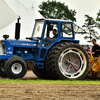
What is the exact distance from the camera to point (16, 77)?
29.0 feet

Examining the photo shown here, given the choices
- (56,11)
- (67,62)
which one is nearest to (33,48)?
(67,62)

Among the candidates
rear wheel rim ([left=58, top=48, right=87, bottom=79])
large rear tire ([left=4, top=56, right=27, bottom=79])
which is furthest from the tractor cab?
large rear tire ([left=4, top=56, right=27, bottom=79])

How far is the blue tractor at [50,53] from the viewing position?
9141mm

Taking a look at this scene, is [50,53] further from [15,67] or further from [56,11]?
[56,11]

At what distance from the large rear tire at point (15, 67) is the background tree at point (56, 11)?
1102 inches

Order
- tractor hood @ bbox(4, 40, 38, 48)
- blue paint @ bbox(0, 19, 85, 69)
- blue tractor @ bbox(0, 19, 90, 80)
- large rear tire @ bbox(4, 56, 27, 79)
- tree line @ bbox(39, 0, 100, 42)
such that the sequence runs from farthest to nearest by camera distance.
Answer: tree line @ bbox(39, 0, 100, 42) → tractor hood @ bbox(4, 40, 38, 48) → blue paint @ bbox(0, 19, 85, 69) → blue tractor @ bbox(0, 19, 90, 80) → large rear tire @ bbox(4, 56, 27, 79)

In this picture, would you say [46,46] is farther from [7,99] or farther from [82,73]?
[7,99]

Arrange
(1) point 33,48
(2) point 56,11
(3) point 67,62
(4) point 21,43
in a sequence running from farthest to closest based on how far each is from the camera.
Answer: (2) point 56,11 < (1) point 33,48 < (4) point 21,43 < (3) point 67,62

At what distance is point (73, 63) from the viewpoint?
957cm

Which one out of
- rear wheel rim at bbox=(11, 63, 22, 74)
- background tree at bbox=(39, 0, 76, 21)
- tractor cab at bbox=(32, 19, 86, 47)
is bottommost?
rear wheel rim at bbox=(11, 63, 22, 74)

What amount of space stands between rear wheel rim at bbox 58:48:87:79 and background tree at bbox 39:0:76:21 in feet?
89.2

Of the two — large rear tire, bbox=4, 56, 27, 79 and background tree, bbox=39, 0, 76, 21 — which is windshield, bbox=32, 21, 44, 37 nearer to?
large rear tire, bbox=4, 56, 27, 79

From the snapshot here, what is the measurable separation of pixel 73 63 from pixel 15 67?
2.02m

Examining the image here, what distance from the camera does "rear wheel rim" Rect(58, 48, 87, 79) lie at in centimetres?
948
